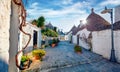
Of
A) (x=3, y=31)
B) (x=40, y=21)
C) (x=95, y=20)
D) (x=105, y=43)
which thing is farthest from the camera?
(x=40, y=21)

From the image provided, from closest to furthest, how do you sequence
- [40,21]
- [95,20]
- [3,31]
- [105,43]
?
[3,31] → [105,43] → [95,20] → [40,21]

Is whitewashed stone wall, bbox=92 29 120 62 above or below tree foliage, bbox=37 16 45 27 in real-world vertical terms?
below

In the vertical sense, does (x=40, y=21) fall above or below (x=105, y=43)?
above

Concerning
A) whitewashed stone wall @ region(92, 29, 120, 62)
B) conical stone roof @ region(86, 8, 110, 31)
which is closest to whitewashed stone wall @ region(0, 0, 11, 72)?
whitewashed stone wall @ region(92, 29, 120, 62)

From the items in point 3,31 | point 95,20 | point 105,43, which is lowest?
point 105,43

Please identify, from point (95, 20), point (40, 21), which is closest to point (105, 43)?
point (95, 20)

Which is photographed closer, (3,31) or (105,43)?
(3,31)

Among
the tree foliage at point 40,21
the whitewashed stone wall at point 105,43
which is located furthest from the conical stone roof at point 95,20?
the tree foliage at point 40,21

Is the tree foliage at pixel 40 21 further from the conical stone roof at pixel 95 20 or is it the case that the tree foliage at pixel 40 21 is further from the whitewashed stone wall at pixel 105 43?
the whitewashed stone wall at pixel 105 43

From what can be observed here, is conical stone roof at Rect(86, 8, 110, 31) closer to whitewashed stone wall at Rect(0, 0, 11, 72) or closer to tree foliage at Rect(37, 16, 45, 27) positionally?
tree foliage at Rect(37, 16, 45, 27)

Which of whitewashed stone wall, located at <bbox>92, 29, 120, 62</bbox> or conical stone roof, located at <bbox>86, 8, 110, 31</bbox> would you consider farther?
conical stone roof, located at <bbox>86, 8, 110, 31</bbox>

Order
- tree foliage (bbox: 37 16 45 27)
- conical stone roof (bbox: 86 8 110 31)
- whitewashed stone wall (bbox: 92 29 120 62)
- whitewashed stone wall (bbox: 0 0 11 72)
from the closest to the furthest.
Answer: whitewashed stone wall (bbox: 0 0 11 72), whitewashed stone wall (bbox: 92 29 120 62), conical stone roof (bbox: 86 8 110 31), tree foliage (bbox: 37 16 45 27)

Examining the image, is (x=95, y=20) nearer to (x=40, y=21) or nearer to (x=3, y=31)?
(x=40, y=21)

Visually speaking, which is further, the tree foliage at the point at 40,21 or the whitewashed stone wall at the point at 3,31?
the tree foliage at the point at 40,21
